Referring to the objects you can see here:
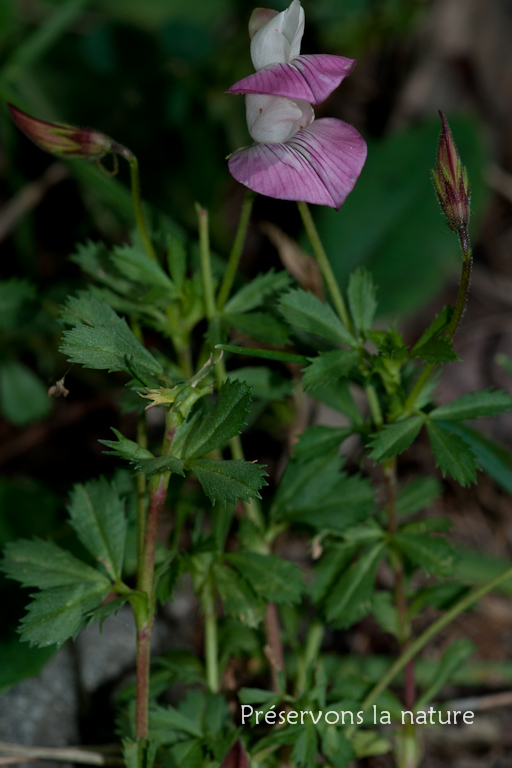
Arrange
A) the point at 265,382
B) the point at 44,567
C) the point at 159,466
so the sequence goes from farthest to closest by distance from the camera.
Answer: the point at 265,382
the point at 44,567
the point at 159,466

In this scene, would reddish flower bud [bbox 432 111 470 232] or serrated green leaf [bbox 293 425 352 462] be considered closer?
reddish flower bud [bbox 432 111 470 232]

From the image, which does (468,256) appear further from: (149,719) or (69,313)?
(149,719)

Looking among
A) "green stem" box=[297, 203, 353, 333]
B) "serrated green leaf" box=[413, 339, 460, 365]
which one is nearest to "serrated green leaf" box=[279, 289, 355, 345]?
"green stem" box=[297, 203, 353, 333]

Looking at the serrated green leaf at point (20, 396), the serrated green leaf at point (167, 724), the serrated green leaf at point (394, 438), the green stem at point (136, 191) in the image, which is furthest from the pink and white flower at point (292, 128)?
the serrated green leaf at point (20, 396)

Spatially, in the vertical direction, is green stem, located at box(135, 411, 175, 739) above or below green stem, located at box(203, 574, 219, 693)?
above

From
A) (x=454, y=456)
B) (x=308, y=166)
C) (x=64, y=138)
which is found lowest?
(x=454, y=456)

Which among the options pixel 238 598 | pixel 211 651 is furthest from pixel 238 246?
pixel 211 651

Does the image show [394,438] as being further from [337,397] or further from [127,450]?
[127,450]

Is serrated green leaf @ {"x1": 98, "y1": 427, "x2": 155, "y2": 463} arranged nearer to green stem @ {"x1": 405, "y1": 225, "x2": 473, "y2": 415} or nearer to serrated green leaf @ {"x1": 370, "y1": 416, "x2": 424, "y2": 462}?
serrated green leaf @ {"x1": 370, "y1": 416, "x2": 424, "y2": 462}
